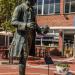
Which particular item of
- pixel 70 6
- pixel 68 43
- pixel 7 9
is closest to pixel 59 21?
pixel 70 6

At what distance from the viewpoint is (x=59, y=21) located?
3706 centimetres

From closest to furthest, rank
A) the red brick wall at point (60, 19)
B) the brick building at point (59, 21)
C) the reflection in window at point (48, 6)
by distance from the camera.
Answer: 1. the brick building at point (59, 21)
2. the red brick wall at point (60, 19)
3. the reflection in window at point (48, 6)

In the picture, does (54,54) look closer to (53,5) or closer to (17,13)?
(53,5)

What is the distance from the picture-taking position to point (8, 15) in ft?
81.7

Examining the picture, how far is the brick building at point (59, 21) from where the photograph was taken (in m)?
36.0

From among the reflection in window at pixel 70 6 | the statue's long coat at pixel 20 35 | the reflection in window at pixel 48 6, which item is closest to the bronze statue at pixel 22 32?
the statue's long coat at pixel 20 35

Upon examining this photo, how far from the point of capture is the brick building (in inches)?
1417

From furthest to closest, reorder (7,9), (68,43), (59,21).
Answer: (59,21) → (68,43) → (7,9)

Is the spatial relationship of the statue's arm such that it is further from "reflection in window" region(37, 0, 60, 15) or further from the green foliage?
"reflection in window" region(37, 0, 60, 15)

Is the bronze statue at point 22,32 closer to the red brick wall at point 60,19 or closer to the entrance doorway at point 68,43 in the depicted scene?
the entrance doorway at point 68,43

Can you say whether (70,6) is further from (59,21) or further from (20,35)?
(20,35)

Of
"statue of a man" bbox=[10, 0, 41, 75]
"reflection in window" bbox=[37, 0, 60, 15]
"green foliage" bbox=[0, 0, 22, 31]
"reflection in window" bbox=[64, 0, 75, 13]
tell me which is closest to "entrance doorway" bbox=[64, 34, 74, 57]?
"reflection in window" bbox=[64, 0, 75, 13]

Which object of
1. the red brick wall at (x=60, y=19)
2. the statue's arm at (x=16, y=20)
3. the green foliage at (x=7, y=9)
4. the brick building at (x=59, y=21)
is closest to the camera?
the statue's arm at (x=16, y=20)

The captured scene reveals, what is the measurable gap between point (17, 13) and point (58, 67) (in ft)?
24.4
